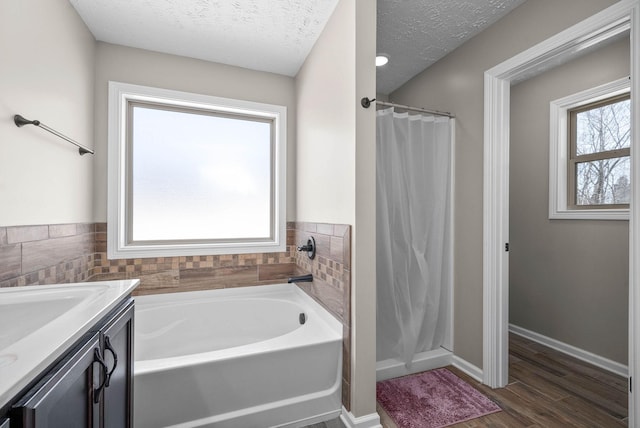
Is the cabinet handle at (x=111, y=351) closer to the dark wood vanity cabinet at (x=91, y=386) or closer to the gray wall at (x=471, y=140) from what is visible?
the dark wood vanity cabinet at (x=91, y=386)

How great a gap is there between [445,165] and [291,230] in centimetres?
135

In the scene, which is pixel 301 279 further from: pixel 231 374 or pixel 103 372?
pixel 103 372

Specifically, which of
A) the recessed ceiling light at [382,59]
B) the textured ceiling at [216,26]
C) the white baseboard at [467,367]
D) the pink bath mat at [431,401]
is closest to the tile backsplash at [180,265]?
the pink bath mat at [431,401]

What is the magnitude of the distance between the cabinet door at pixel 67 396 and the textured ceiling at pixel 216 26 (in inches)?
73.2

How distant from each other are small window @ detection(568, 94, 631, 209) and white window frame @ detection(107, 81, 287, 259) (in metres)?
2.46

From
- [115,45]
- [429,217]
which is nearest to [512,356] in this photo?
[429,217]

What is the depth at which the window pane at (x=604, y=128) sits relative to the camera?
88.1 inches

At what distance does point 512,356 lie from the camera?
7.80ft

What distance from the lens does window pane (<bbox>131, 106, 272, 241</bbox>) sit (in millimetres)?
2303

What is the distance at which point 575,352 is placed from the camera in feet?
7.76

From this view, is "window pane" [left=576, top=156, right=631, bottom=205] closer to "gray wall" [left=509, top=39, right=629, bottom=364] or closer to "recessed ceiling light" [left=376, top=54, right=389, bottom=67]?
"gray wall" [left=509, top=39, right=629, bottom=364]

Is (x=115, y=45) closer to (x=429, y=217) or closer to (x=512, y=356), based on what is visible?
(x=429, y=217)

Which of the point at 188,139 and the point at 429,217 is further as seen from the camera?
the point at 188,139

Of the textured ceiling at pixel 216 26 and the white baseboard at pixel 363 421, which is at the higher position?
the textured ceiling at pixel 216 26
